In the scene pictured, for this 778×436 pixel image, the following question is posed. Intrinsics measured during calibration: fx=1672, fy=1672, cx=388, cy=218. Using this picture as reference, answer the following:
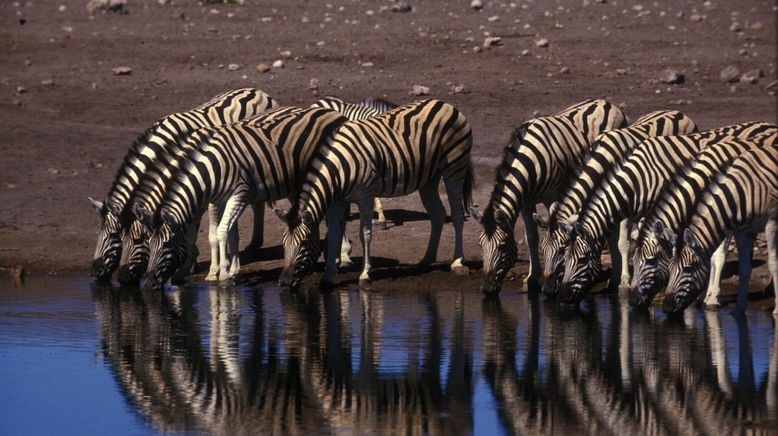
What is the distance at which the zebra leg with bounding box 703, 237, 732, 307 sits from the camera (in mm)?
13922

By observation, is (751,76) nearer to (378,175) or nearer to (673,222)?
(378,175)

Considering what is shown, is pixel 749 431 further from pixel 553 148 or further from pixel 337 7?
pixel 337 7

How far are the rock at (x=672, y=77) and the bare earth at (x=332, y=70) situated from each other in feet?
0.37

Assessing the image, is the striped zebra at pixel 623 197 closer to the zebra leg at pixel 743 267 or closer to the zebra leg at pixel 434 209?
the zebra leg at pixel 743 267

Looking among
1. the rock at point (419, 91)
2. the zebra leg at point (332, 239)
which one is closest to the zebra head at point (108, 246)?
the zebra leg at point (332, 239)

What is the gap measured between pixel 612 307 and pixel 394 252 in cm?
320

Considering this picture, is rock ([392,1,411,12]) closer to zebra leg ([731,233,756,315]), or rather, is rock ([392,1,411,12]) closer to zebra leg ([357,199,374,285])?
zebra leg ([357,199,374,285])

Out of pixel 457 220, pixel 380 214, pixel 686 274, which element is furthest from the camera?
pixel 380 214

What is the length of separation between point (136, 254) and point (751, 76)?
1346 centimetres

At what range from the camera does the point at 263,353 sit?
1191 centimetres

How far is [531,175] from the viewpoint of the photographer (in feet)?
50.6

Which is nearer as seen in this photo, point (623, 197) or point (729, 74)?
point (623, 197)

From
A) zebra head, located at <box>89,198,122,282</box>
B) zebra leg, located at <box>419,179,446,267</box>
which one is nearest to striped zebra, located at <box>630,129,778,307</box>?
zebra leg, located at <box>419,179,446,267</box>

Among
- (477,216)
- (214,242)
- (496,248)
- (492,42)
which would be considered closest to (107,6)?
(492,42)
